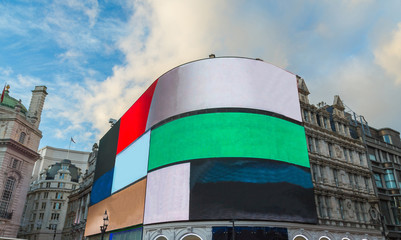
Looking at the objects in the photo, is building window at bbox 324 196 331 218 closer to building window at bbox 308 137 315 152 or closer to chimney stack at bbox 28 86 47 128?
building window at bbox 308 137 315 152

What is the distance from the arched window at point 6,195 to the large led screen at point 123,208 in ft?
58.4

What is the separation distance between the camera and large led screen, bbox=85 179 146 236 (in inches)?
1356

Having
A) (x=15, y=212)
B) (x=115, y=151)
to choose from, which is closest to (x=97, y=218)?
(x=115, y=151)

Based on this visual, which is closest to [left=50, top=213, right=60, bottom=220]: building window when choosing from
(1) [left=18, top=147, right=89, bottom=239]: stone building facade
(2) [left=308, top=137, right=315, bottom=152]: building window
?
(1) [left=18, top=147, right=89, bottom=239]: stone building facade

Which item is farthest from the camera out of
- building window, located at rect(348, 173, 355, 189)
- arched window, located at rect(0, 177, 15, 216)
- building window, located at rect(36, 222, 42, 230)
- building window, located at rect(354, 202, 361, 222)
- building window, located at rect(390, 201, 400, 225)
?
building window, located at rect(36, 222, 42, 230)

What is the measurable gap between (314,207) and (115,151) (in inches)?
1186

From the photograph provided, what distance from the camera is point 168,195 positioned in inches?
1205

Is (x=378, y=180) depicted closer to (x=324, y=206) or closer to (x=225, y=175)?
(x=324, y=206)

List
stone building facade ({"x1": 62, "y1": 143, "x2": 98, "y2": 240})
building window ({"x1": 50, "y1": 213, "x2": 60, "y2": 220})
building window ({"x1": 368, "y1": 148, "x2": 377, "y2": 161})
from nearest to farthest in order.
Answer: building window ({"x1": 368, "y1": 148, "x2": 377, "y2": 161}) → stone building facade ({"x1": 62, "y1": 143, "x2": 98, "y2": 240}) → building window ({"x1": 50, "y1": 213, "x2": 60, "y2": 220})

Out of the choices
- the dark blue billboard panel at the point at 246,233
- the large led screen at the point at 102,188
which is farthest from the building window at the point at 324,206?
the large led screen at the point at 102,188

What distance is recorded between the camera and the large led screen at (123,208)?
113 ft

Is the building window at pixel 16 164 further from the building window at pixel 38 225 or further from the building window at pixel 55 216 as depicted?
the building window at pixel 38 225

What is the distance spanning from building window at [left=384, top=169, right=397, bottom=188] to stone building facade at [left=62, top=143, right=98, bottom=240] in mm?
47984

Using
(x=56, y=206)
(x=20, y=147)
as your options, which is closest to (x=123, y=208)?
(x=20, y=147)
